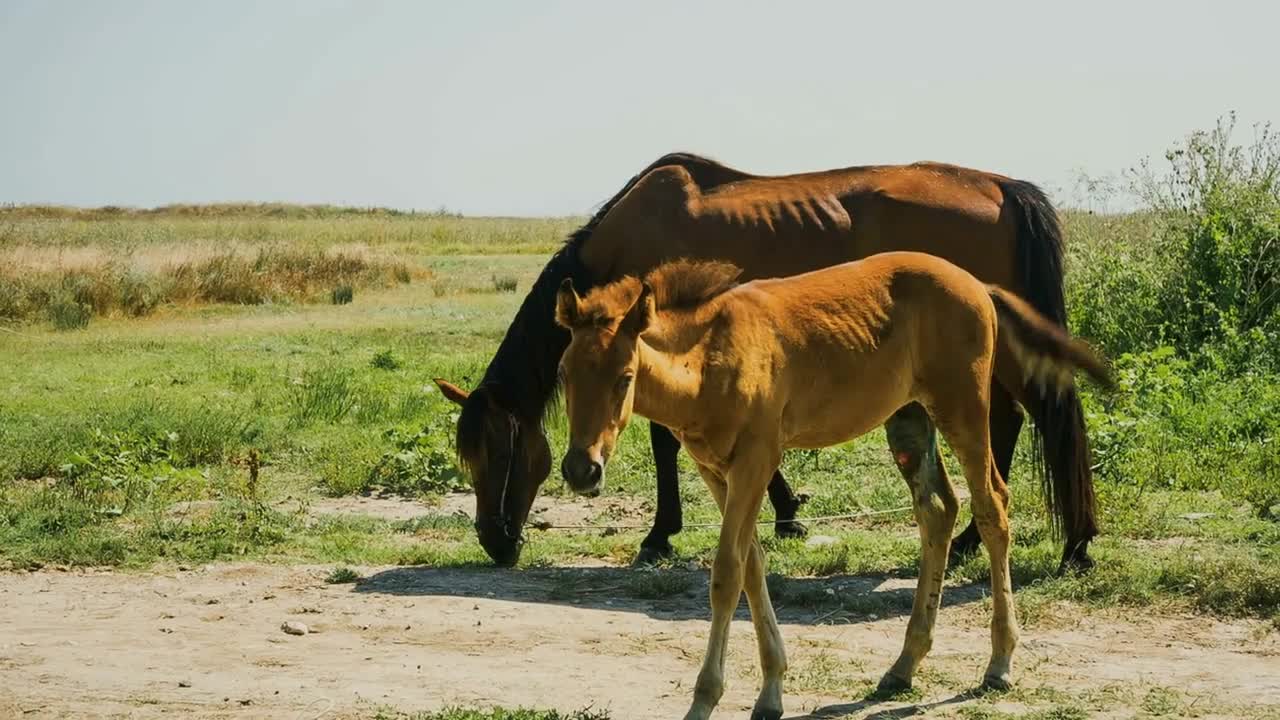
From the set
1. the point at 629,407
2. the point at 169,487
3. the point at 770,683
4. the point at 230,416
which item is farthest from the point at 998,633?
the point at 230,416

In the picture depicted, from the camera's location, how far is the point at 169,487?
406 inches

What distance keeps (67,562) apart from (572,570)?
308 centimetres

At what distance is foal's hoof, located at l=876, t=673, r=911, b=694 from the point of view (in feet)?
19.7

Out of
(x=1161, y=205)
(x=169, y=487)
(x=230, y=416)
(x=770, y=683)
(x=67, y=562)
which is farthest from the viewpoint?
(x=1161, y=205)

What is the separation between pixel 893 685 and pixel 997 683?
17.2 inches

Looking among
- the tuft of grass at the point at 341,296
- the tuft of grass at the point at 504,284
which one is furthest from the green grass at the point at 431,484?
the tuft of grass at the point at 504,284

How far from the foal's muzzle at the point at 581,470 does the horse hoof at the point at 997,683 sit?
6.97 feet

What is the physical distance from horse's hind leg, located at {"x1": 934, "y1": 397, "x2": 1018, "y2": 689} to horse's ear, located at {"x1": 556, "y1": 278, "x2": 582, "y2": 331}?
6.10 ft

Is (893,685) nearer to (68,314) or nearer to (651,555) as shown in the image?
(651,555)

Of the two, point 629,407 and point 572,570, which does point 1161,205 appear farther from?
point 629,407

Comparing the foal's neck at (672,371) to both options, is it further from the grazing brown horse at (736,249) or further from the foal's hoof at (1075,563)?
the foal's hoof at (1075,563)

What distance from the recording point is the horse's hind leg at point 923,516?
611 cm

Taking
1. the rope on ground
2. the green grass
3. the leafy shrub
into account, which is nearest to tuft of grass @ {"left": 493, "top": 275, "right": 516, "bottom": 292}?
the green grass

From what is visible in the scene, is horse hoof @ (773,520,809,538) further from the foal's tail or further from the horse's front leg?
the horse's front leg
